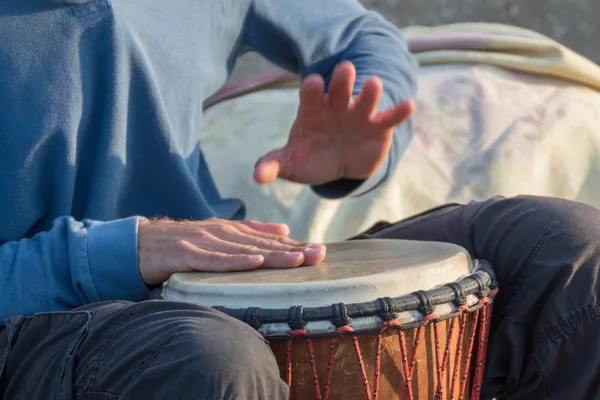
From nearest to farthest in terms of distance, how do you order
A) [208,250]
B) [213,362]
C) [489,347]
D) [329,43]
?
[213,362]
[208,250]
[489,347]
[329,43]

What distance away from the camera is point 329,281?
917 mm

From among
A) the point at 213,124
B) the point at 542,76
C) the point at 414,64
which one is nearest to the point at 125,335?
the point at 414,64

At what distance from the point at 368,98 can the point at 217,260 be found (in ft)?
0.96

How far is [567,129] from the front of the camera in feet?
5.92

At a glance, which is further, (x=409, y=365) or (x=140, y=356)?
(x=409, y=365)

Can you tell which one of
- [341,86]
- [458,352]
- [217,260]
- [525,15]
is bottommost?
[525,15]

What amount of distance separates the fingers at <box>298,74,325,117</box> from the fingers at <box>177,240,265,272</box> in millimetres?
245

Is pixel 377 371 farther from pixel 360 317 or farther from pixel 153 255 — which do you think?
pixel 153 255

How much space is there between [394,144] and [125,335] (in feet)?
2.12

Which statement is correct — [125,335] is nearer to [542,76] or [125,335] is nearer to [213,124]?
[213,124]

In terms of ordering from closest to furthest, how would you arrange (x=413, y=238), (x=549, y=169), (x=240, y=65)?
(x=413, y=238)
(x=549, y=169)
(x=240, y=65)

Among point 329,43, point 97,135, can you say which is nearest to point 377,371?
point 97,135

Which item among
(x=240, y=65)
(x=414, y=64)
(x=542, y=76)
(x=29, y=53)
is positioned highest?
(x=29, y=53)

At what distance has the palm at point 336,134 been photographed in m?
1.14
